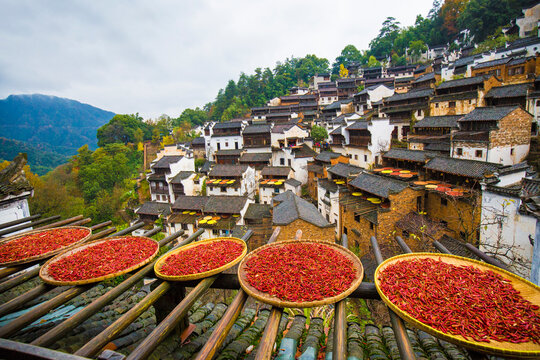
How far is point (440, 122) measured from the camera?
85.1 ft

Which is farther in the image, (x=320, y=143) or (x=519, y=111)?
(x=320, y=143)

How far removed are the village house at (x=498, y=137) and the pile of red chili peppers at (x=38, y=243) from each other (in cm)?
2565

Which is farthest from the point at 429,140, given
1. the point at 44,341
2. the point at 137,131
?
the point at 137,131

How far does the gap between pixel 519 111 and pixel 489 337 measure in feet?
85.0

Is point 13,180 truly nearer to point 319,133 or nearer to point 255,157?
point 255,157

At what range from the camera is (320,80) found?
226ft

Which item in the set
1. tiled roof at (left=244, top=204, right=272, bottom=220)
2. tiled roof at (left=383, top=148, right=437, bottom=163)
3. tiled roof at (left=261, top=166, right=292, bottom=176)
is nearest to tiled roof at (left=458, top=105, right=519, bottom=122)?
tiled roof at (left=383, top=148, right=437, bottom=163)

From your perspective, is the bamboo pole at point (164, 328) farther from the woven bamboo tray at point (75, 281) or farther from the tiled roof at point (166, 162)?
the tiled roof at point (166, 162)

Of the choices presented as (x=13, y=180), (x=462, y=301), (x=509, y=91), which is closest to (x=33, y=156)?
(x=13, y=180)

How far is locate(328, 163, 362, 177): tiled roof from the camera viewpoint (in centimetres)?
2417

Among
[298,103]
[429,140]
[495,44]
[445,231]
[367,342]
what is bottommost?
[445,231]

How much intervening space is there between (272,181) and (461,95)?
904 inches

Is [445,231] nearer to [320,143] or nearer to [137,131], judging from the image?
[320,143]

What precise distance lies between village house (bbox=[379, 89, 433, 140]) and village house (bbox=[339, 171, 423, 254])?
13.8m
